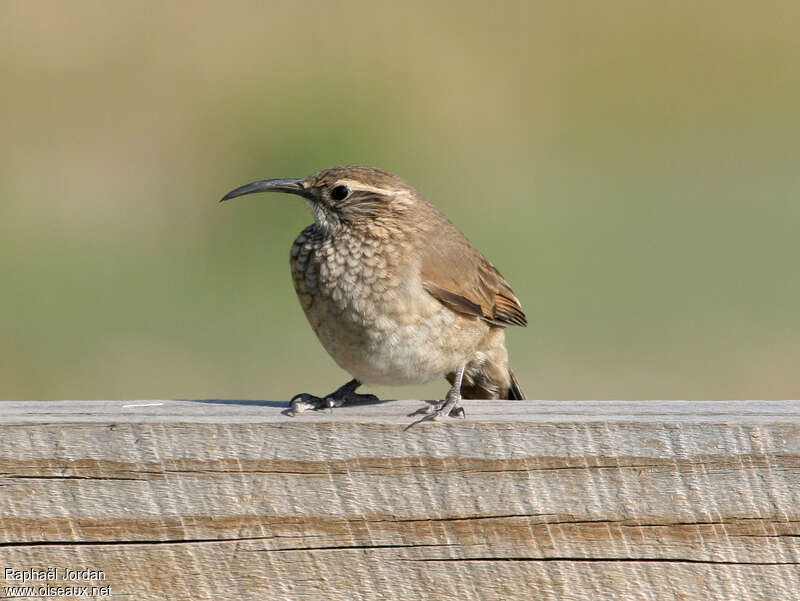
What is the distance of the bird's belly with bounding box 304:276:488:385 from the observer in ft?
17.1

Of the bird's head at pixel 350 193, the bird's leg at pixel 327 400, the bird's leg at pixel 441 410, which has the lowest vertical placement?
the bird's leg at pixel 327 400

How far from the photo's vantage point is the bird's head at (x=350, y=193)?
5324mm

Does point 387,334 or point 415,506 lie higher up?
point 415,506

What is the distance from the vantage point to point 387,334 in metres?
5.21

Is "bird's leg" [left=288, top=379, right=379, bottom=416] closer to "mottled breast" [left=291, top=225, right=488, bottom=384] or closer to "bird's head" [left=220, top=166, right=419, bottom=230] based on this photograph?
"mottled breast" [left=291, top=225, right=488, bottom=384]

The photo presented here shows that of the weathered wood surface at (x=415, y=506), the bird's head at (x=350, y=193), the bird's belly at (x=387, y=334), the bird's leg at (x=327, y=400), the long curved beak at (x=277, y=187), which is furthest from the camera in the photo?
the bird's head at (x=350, y=193)

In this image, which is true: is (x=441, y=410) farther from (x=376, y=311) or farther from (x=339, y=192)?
(x=339, y=192)

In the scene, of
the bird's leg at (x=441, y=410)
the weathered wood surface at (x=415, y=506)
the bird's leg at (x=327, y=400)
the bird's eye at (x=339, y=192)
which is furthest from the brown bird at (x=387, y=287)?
the weathered wood surface at (x=415, y=506)

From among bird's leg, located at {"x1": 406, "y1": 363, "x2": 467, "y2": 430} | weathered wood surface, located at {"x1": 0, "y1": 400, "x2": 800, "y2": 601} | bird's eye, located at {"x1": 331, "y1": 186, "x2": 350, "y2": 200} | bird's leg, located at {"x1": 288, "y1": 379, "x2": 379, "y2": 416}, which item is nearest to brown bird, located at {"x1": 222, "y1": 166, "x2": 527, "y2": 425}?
bird's eye, located at {"x1": 331, "y1": 186, "x2": 350, "y2": 200}

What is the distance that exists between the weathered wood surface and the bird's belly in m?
1.90

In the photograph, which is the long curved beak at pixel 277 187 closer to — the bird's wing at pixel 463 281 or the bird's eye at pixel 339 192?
the bird's eye at pixel 339 192

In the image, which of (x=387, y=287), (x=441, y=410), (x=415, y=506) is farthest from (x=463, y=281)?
(x=415, y=506)

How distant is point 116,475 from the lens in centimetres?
327

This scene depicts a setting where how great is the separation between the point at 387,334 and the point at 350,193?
1.89 feet
